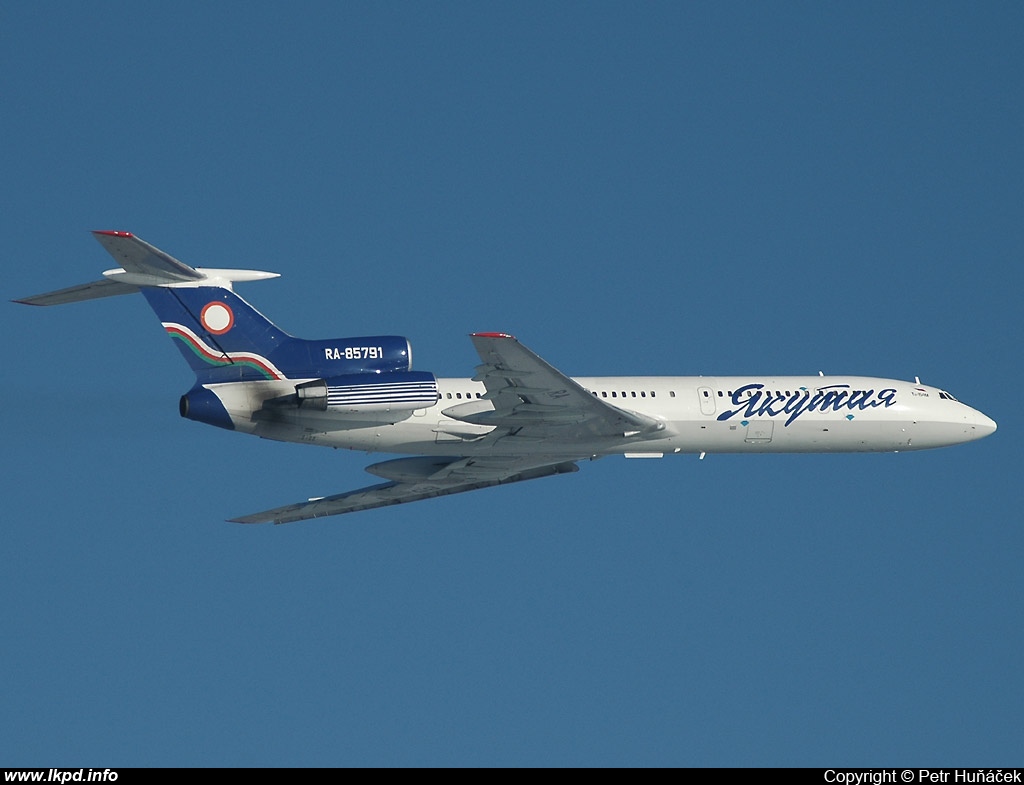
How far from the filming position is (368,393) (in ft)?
107

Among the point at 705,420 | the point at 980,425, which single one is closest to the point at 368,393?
the point at 705,420

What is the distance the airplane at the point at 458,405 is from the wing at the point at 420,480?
1.6 inches

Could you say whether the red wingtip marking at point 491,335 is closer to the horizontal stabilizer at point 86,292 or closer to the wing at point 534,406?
the wing at point 534,406

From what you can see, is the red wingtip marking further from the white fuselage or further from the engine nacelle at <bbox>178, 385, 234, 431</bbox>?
the engine nacelle at <bbox>178, 385, 234, 431</bbox>

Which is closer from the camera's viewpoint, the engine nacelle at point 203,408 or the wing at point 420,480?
the engine nacelle at point 203,408

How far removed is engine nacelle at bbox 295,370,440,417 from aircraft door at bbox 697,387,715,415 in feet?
26.6

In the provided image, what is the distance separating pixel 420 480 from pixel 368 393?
5622mm

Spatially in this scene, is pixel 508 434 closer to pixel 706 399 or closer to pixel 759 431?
pixel 706 399

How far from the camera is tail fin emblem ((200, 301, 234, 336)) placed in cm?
3350

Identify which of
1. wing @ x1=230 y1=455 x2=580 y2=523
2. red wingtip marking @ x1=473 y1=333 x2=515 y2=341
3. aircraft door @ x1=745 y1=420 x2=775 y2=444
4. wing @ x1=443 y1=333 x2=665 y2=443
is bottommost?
wing @ x1=230 y1=455 x2=580 y2=523

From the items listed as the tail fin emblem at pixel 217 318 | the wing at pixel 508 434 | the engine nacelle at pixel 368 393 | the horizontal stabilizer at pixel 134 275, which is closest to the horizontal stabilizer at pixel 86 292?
the horizontal stabilizer at pixel 134 275

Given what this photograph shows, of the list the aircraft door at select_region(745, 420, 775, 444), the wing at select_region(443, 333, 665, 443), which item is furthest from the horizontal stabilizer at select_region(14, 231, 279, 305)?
the aircraft door at select_region(745, 420, 775, 444)

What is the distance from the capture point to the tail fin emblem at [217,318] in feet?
110
